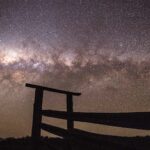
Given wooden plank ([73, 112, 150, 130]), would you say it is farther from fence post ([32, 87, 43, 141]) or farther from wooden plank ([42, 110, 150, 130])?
fence post ([32, 87, 43, 141])

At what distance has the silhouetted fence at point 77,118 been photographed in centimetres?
323

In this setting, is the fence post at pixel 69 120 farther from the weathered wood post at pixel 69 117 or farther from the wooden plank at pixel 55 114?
the wooden plank at pixel 55 114

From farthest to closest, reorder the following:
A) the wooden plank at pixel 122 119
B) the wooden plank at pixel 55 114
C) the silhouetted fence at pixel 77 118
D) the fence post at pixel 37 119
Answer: the fence post at pixel 37 119 → the wooden plank at pixel 55 114 → the silhouetted fence at pixel 77 118 → the wooden plank at pixel 122 119

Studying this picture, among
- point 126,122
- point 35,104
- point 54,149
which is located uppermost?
point 35,104

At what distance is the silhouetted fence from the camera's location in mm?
3234

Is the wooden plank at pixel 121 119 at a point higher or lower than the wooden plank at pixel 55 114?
lower

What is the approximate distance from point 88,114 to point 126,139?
99 centimetres

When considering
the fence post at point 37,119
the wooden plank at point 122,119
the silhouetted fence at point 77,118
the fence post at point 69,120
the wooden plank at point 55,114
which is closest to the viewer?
the wooden plank at point 122,119

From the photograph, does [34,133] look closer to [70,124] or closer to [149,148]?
[70,124]

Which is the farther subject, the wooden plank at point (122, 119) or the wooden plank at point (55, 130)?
the wooden plank at point (55, 130)

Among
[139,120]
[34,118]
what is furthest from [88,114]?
[34,118]

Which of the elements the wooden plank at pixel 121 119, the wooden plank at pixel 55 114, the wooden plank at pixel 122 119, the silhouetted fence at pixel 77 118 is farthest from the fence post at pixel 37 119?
the wooden plank at pixel 122 119

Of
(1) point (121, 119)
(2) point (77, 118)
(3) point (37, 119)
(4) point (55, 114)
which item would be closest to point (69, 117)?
(2) point (77, 118)

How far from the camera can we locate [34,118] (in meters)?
5.04
